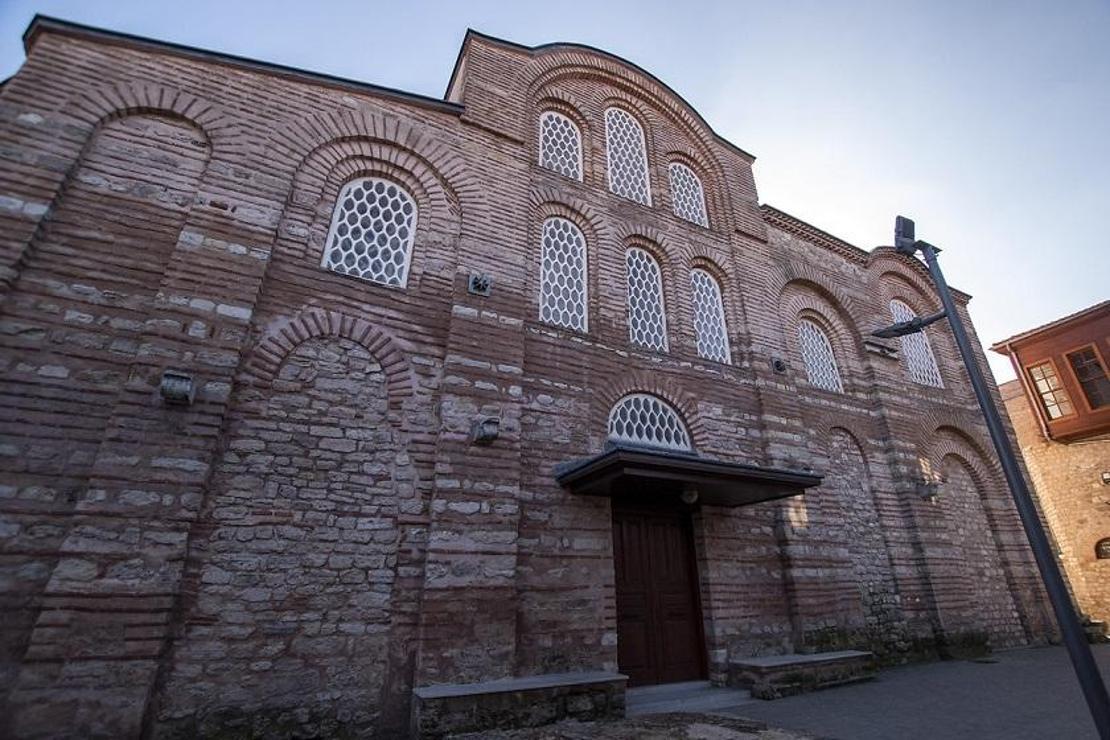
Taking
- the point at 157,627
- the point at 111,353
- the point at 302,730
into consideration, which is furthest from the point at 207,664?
the point at 111,353

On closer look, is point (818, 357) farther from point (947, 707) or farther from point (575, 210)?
point (947, 707)

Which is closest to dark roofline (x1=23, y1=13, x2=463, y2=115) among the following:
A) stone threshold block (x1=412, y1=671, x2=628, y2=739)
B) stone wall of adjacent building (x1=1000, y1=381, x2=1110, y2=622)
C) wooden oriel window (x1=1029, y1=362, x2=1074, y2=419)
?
stone threshold block (x1=412, y1=671, x2=628, y2=739)

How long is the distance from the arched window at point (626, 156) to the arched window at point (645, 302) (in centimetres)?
118

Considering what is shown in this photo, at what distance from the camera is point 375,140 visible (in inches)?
254

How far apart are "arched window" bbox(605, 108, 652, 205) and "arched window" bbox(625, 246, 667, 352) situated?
1.18 metres

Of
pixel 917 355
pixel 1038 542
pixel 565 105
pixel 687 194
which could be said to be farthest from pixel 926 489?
pixel 565 105

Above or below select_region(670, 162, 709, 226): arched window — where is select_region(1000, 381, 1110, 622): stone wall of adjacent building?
below

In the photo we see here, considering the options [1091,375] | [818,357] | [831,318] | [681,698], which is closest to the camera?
[681,698]

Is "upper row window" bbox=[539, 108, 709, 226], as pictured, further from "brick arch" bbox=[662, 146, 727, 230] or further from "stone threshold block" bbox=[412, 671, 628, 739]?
"stone threshold block" bbox=[412, 671, 628, 739]

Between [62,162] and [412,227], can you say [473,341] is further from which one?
[62,162]

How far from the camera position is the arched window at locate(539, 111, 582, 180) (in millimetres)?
8250

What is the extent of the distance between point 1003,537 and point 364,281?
42.4 feet

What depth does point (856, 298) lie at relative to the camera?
36.2ft

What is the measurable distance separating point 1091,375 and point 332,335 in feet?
61.9
